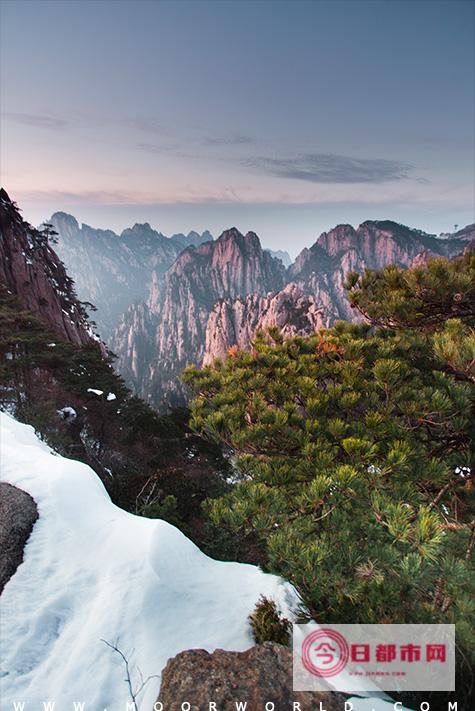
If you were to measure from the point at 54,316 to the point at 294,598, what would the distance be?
38.9 meters

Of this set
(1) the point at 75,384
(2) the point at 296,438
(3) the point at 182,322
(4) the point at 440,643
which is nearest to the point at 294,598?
(4) the point at 440,643

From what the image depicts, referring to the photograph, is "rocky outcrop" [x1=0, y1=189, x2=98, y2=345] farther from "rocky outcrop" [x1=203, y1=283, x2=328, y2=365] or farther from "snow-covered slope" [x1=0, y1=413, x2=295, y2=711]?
"rocky outcrop" [x1=203, y1=283, x2=328, y2=365]

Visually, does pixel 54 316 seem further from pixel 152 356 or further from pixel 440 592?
pixel 152 356

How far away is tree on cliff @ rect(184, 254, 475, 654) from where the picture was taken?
311 centimetres

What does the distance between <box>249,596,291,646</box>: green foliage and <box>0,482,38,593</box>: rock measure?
3.78m

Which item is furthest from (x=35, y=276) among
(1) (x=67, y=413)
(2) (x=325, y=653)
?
(2) (x=325, y=653)

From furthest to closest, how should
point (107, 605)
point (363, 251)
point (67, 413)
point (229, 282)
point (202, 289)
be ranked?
1. point (202, 289)
2. point (229, 282)
3. point (363, 251)
4. point (67, 413)
5. point (107, 605)

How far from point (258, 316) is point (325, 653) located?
95.3 meters

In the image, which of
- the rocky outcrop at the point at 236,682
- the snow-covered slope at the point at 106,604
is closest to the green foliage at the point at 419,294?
the rocky outcrop at the point at 236,682

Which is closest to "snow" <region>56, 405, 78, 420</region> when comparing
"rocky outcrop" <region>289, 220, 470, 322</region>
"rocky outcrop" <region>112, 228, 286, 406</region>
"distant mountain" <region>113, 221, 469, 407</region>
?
"distant mountain" <region>113, 221, 469, 407</region>

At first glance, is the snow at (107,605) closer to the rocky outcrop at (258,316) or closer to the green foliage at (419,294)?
the green foliage at (419,294)

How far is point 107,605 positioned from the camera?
188 inches

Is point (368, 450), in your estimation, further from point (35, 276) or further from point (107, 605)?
point (35, 276)

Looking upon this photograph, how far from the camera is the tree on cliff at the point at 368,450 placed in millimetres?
3113
